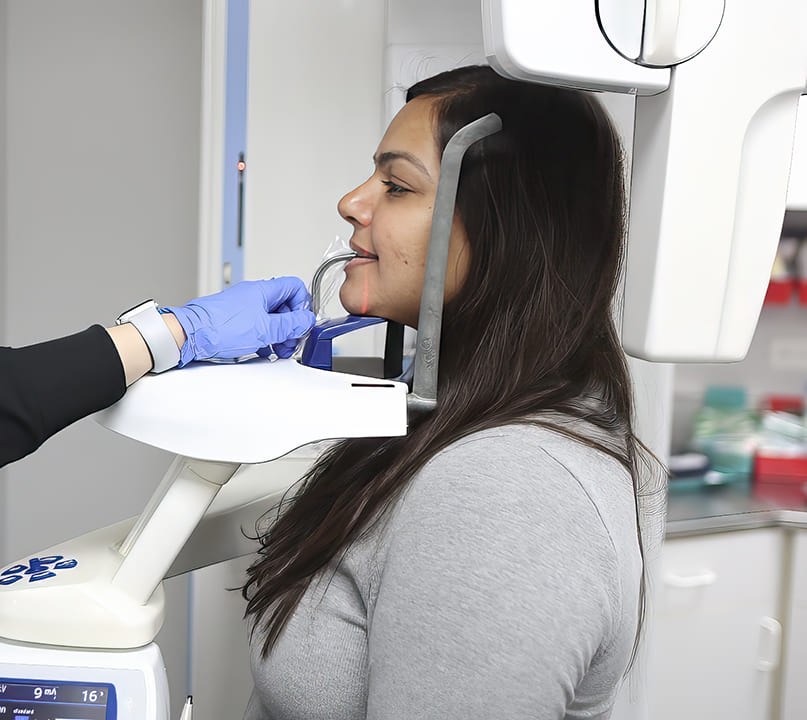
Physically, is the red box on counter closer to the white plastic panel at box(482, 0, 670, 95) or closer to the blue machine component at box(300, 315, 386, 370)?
the blue machine component at box(300, 315, 386, 370)

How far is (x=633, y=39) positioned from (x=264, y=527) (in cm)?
78

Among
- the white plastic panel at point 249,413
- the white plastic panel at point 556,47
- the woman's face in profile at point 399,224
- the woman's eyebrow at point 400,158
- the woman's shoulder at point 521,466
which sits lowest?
the woman's shoulder at point 521,466

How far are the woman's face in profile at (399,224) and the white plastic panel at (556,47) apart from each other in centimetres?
26

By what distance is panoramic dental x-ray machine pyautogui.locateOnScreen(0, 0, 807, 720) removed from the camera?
559 millimetres

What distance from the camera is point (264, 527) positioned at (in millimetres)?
1093

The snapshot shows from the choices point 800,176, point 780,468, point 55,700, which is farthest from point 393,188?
point 780,468

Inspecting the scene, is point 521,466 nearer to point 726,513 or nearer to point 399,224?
point 399,224

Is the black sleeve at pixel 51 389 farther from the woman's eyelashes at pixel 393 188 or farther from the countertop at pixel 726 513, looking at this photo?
the countertop at pixel 726 513

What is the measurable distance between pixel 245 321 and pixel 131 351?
124 millimetres

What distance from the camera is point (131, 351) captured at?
0.70 m

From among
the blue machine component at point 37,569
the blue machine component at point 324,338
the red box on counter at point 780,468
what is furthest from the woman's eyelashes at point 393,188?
the red box on counter at point 780,468

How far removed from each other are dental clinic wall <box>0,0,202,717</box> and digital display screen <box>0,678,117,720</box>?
150cm

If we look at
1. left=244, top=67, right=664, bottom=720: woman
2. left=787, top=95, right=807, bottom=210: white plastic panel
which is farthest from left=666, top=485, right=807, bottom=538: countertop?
left=244, top=67, right=664, bottom=720: woman

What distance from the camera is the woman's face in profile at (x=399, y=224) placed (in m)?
0.82
